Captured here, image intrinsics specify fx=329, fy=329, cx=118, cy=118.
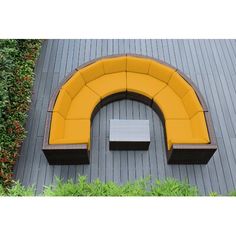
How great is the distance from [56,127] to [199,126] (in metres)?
2.78

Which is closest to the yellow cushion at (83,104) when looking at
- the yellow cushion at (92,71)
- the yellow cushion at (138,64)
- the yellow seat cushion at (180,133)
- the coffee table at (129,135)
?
the yellow cushion at (92,71)

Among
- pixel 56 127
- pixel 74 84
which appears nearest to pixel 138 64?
pixel 74 84

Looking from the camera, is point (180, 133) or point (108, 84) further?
point (108, 84)

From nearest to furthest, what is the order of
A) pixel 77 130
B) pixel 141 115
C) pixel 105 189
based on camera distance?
1. pixel 105 189
2. pixel 77 130
3. pixel 141 115

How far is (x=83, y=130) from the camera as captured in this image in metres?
6.54

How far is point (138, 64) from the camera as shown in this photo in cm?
738

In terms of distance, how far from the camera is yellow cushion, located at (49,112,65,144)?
20.2 ft

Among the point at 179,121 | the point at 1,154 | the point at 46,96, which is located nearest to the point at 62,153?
the point at 1,154

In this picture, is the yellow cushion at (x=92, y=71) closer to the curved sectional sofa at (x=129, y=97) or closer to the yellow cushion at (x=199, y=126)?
the curved sectional sofa at (x=129, y=97)

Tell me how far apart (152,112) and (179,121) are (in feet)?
2.75

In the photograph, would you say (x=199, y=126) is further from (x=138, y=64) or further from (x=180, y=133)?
(x=138, y=64)

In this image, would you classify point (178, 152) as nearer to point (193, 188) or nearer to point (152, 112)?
point (193, 188)

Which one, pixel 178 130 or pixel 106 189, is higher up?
pixel 178 130
